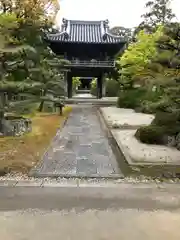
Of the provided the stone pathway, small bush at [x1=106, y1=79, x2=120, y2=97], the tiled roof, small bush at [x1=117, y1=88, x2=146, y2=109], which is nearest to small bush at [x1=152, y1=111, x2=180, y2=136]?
the stone pathway

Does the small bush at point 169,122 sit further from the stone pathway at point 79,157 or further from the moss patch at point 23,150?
the moss patch at point 23,150

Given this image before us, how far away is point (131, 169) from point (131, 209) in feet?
7.91

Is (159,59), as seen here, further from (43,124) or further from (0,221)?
(43,124)

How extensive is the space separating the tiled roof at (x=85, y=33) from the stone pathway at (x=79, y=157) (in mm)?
22925

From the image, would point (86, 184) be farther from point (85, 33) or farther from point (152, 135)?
point (85, 33)

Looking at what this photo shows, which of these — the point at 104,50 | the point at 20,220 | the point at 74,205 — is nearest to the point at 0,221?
the point at 20,220

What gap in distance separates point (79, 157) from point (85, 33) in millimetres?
30290

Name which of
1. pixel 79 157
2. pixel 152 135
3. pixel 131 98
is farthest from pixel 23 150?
pixel 131 98

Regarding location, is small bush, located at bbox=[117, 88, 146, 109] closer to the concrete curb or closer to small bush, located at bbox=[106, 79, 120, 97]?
small bush, located at bbox=[106, 79, 120, 97]

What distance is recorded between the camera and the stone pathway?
22.8ft

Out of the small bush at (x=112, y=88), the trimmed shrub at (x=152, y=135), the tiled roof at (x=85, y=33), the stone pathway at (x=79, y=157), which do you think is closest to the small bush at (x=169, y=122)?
the trimmed shrub at (x=152, y=135)

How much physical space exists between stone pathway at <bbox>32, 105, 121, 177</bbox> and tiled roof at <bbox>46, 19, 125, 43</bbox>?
2292 cm

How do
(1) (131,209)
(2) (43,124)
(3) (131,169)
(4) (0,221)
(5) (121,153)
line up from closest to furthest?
(4) (0,221) < (1) (131,209) < (3) (131,169) < (5) (121,153) < (2) (43,124)

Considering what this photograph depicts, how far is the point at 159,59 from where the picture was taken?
827cm
